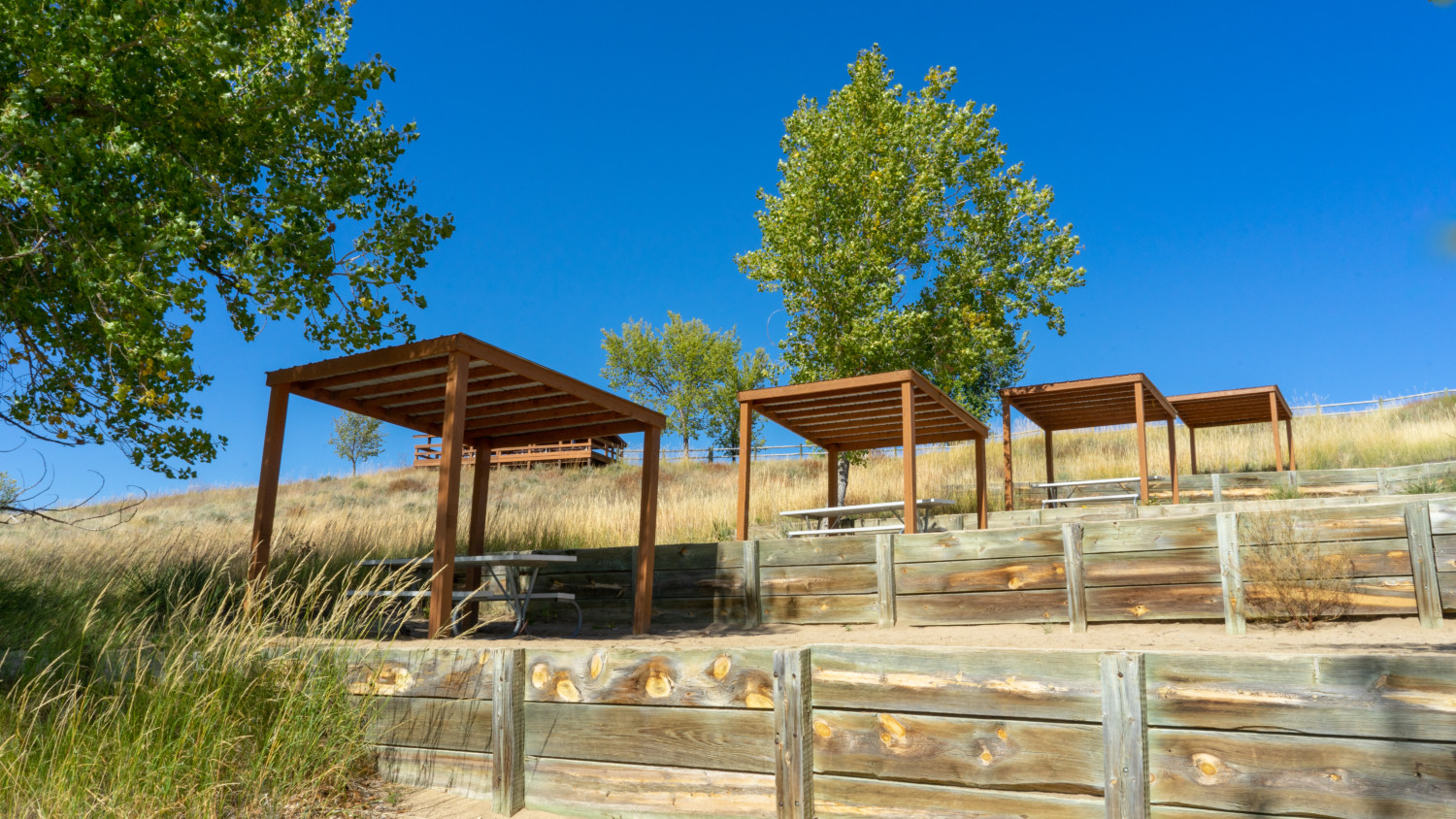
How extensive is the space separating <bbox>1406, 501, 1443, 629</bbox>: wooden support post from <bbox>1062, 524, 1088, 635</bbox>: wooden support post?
2.21 m

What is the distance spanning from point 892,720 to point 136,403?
7.58m

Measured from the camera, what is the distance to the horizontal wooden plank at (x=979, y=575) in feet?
23.5

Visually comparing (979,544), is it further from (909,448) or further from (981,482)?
(981,482)

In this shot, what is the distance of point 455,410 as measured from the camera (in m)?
6.44

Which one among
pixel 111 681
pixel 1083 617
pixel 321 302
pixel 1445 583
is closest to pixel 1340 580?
pixel 1445 583

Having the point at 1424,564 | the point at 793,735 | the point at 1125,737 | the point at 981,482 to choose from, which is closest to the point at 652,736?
the point at 793,735

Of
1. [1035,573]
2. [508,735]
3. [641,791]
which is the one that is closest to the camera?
[641,791]

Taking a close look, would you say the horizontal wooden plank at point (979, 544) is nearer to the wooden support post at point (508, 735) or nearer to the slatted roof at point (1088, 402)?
the wooden support post at point (508, 735)

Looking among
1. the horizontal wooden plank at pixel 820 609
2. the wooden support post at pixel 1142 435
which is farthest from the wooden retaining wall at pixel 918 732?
the wooden support post at pixel 1142 435

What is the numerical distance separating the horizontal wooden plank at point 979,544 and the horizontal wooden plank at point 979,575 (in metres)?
0.05

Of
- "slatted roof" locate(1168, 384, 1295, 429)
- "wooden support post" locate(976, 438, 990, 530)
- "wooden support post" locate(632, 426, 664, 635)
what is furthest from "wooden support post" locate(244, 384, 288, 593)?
"slatted roof" locate(1168, 384, 1295, 429)

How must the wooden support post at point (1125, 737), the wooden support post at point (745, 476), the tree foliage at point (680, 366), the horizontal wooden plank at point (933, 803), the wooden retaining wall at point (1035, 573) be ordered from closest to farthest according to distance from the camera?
the wooden support post at point (1125, 737) < the horizontal wooden plank at point (933, 803) < the wooden retaining wall at point (1035, 573) < the wooden support post at point (745, 476) < the tree foliage at point (680, 366)

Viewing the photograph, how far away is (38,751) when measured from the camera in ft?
13.1

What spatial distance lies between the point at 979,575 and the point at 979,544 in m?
0.26
